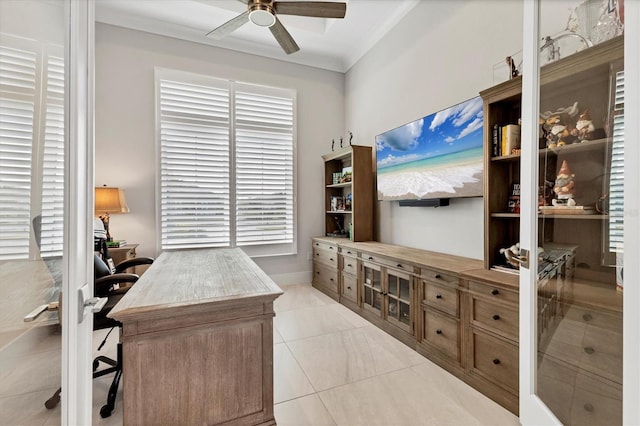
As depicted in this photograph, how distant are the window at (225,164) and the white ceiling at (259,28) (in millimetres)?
561

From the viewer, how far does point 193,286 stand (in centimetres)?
167

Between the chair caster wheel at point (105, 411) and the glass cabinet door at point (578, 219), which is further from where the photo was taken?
the chair caster wheel at point (105, 411)

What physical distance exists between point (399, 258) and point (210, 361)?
5.98 ft

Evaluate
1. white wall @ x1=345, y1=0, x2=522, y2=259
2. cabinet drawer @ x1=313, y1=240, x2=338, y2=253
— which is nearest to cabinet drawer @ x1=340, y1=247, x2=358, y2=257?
cabinet drawer @ x1=313, y1=240, x2=338, y2=253

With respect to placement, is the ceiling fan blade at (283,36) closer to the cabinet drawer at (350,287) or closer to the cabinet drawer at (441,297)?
the cabinet drawer at (441,297)

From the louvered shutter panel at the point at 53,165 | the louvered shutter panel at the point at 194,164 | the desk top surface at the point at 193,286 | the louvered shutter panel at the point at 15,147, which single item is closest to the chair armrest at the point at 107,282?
the desk top surface at the point at 193,286

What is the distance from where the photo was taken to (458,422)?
1.64 metres

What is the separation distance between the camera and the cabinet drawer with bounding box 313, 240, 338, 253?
3.94 m

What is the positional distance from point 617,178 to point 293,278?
161 inches

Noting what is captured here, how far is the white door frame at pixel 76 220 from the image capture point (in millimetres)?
837

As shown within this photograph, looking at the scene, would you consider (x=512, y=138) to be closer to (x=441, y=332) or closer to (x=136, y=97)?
(x=441, y=332)

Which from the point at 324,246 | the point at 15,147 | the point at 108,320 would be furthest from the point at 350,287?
the point at 15,147

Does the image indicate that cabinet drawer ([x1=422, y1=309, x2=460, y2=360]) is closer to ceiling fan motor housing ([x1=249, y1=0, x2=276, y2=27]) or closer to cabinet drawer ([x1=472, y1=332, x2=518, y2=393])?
cabinet drawer ([x1=472, y1=332, x2=518, y2=393])

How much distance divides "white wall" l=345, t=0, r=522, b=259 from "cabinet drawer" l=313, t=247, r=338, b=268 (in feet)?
2.39
